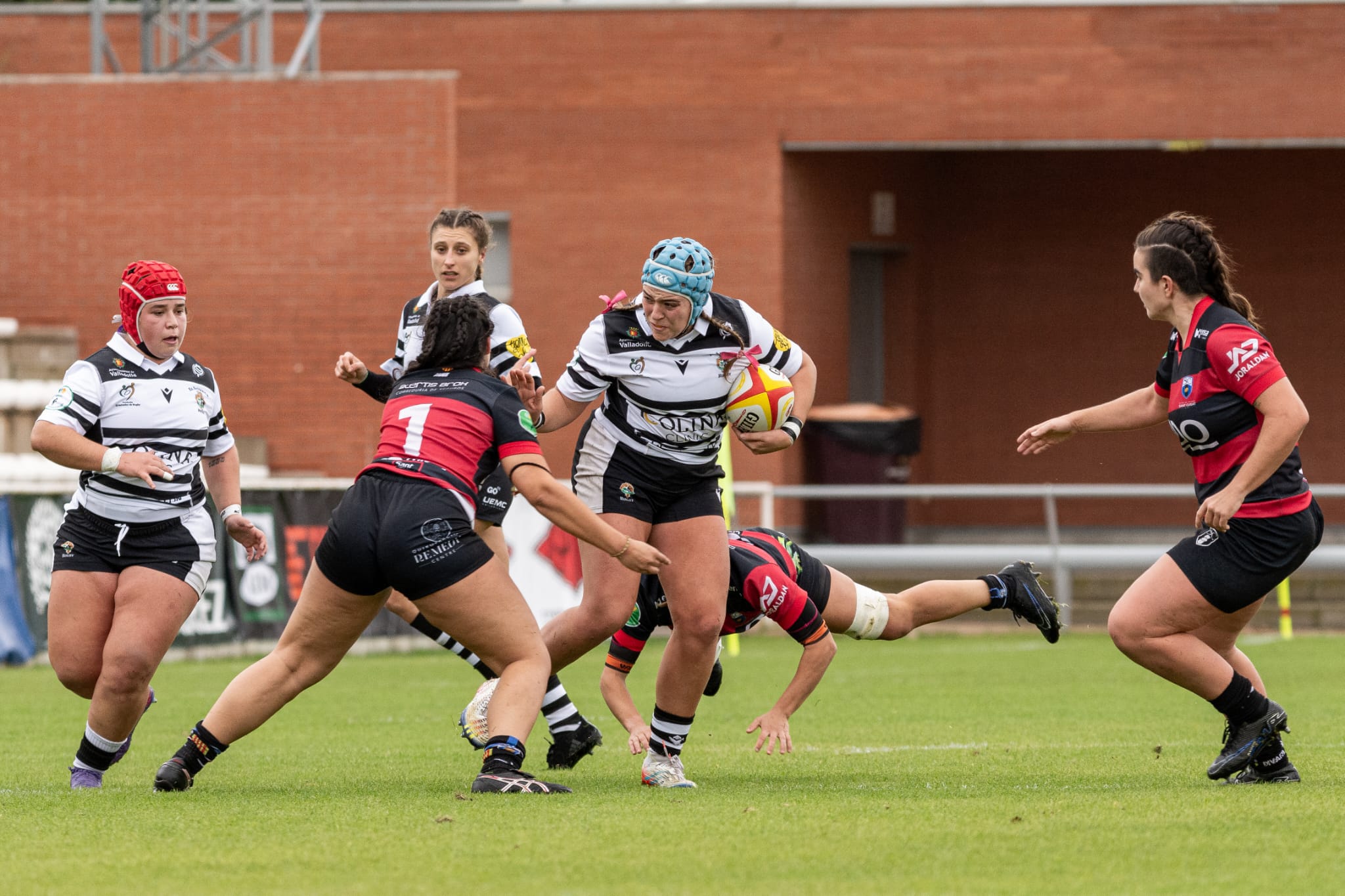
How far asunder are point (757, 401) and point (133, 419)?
7.57 ft

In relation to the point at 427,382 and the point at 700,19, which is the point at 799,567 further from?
the point at 700,19

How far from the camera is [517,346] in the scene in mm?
7754

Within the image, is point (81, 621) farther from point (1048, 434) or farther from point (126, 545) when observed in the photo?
point (1048, 434)

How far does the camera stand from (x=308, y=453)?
18.4m

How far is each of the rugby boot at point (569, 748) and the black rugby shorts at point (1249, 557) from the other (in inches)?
98.6

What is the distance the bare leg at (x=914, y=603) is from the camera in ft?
25.4

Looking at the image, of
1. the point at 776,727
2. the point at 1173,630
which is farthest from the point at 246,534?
the point at 1173,630

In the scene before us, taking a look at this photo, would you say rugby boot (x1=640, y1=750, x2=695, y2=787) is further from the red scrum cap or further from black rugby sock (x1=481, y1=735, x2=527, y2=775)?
the red scrum cap

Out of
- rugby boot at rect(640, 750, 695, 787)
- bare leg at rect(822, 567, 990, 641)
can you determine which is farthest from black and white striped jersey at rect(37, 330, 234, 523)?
bare leg at rect(822, 567, 990, 641)

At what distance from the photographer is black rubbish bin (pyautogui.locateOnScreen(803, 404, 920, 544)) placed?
19.9 m

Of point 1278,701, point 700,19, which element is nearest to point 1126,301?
point 700,19

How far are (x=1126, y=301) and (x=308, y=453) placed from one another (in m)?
9.78

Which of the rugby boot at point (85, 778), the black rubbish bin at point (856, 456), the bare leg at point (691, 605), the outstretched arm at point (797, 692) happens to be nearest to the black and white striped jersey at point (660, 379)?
the bare leg at point (691, 605)

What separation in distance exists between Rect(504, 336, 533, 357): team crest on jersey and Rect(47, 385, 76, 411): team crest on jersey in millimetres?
1712
